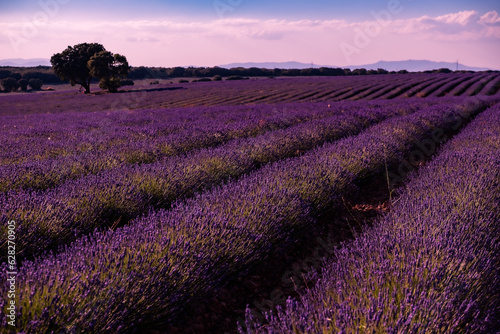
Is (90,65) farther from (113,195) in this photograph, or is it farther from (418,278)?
(418,278)

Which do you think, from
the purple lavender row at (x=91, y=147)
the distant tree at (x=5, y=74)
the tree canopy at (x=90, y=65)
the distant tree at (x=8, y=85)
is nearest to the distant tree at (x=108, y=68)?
the tree canopy at (x=90, y=65)

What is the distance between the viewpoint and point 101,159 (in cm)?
482

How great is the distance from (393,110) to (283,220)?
1039 cm

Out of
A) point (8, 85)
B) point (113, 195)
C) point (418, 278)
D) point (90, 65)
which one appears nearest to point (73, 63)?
point (90, 65)

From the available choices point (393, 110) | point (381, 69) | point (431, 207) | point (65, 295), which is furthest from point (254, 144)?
point (381, 69)

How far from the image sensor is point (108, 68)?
117 ft

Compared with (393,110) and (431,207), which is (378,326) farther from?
(393,110)

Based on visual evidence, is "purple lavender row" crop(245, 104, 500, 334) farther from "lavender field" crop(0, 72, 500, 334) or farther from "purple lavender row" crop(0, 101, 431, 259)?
"purple lavender row" crop(0, 101, 431, 259)

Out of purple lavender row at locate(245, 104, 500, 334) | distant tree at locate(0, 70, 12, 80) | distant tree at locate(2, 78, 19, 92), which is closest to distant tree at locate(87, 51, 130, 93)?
distant tree at locate(2, 78, 19, 92)

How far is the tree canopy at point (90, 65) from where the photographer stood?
34.8 metres

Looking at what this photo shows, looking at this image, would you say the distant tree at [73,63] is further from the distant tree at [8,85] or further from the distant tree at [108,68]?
the distant tree at [8,85]

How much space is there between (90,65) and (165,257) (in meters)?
36.8

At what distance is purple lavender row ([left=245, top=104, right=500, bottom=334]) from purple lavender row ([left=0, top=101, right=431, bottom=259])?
1.59 metres

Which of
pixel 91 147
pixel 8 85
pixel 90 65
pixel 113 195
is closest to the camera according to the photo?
pixel 113 195
